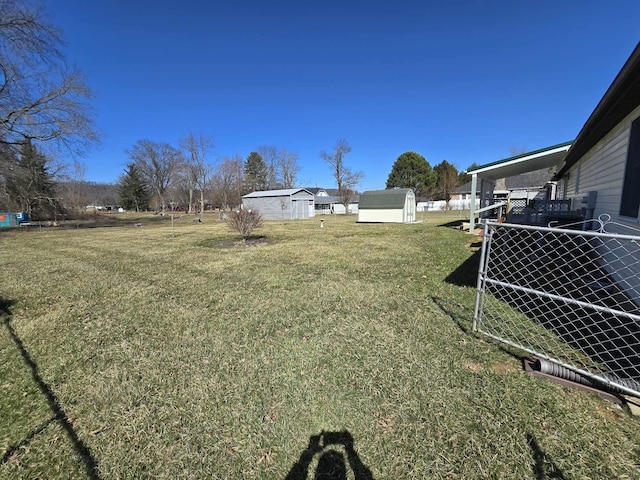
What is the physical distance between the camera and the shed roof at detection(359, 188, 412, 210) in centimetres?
2173

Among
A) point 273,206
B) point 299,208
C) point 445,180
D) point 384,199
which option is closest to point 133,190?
point 273,206

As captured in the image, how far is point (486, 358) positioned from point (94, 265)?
34.5 ft

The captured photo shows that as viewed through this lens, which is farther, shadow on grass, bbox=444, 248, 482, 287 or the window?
shadow on grass, bbox=444, 248, 482, 287

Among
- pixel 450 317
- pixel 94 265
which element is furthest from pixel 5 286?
pixel 450 317

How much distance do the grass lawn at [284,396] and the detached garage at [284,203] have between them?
2463 cm

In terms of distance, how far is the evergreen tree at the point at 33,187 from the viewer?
26.8 meters

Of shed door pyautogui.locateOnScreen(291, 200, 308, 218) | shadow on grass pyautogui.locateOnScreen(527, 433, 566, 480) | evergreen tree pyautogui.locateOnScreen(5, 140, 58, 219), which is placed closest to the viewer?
shadow on grass pyautogui.locateOnScreen(527, 433, 566, 480)

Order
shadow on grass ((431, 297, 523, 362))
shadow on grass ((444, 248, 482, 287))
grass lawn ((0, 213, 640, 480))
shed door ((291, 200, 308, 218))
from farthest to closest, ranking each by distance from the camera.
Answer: shed door ((291, 200, 308, 218)) → shadow on grass ((444, 248, 482, 287)) → shadow on grass ((431, 297, 523, 362)) → grass lawn ((0, 213, 640, 480))

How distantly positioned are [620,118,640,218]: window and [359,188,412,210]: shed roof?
17.1 m

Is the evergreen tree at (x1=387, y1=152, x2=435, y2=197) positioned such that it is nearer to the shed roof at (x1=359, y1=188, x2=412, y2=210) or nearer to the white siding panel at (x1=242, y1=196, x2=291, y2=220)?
the shed roof at (x1=359, y1=188, x2=412, y2=210)

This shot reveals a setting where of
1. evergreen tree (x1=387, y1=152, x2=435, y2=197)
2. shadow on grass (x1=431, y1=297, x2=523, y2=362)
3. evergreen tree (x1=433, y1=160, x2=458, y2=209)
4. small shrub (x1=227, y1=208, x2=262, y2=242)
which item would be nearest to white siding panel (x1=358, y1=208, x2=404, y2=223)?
small shrub (x1=227, y1=208, x2=262, y2=242)

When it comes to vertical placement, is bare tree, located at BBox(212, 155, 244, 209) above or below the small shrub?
above

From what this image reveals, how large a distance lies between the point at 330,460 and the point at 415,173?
4902cm

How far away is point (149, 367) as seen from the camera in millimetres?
2973
